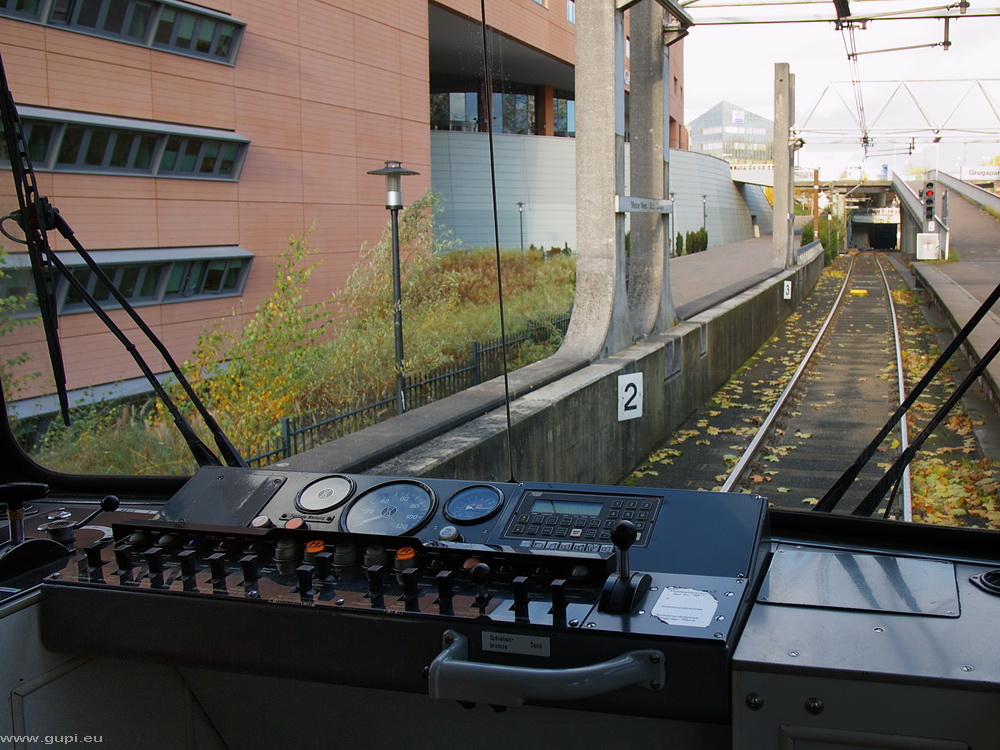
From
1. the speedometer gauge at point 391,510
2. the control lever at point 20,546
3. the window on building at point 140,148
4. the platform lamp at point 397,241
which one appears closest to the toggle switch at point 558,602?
the speedometer gauge at point 391,510

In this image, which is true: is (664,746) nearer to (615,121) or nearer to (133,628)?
(133,628)

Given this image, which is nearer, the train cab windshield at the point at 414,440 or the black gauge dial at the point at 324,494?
the train cab windshield at the point at 414,440

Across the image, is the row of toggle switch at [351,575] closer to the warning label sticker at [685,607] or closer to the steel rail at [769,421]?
the warning label sticker at [685,607]

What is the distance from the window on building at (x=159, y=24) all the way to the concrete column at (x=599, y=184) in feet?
10.8

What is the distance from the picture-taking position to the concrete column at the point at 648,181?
29.6 feet

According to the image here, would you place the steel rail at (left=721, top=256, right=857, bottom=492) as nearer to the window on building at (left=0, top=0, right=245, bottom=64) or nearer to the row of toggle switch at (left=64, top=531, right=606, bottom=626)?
the row of toggle switch at (left=64, top=531, right=606, bottom=626)

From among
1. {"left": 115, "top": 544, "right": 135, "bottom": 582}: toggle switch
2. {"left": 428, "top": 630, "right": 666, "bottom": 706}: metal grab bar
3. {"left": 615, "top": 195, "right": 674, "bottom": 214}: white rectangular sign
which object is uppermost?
{"left": 615, "top": 195, "right": 674, "bottom": 214}: white rectangular sign

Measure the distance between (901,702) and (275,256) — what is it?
480cm

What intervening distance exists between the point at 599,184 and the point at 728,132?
5.52 m

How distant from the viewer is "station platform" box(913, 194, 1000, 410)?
195cm

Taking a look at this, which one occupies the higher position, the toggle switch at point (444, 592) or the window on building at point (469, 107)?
the window on building at point (469, 107)

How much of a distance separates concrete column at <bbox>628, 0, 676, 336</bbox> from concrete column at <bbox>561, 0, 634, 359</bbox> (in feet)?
2.63

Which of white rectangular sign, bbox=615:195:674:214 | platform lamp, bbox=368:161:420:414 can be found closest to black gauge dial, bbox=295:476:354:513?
platform lamp, bbox=368:161:420:414

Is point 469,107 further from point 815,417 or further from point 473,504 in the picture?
point 815,417
